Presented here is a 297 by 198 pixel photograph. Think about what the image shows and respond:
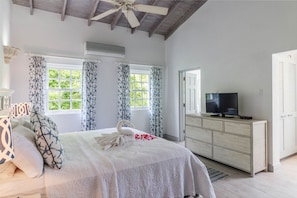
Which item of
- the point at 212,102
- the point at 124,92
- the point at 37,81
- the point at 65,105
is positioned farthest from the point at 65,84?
the point at 212,102

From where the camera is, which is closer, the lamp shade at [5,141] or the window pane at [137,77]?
the lamp shade at [5,141]

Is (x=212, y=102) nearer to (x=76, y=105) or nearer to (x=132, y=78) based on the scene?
(x=132, y=78)

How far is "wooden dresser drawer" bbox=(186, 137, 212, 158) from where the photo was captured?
3777mm

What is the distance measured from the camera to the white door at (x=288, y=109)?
142 inches

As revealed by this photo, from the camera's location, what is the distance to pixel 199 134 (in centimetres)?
399

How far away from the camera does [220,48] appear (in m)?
4.11

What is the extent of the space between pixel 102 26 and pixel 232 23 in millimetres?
3079

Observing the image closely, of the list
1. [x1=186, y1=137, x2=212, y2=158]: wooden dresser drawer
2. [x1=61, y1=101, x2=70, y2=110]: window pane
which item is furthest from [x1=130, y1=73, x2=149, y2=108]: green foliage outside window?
[x1=186, y1=137, x2=212, y2=158]: wooden dresser drawer

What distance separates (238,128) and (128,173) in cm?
231

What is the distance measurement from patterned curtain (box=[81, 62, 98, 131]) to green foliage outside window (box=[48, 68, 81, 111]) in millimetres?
220

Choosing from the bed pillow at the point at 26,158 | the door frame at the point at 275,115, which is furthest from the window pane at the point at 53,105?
the door frame at the point at 275,115

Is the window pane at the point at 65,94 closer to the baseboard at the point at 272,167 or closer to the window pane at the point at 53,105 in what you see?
the window pane at the point at 53,105

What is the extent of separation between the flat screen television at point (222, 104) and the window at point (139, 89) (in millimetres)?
2045

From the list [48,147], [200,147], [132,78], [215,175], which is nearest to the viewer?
[48,147]
